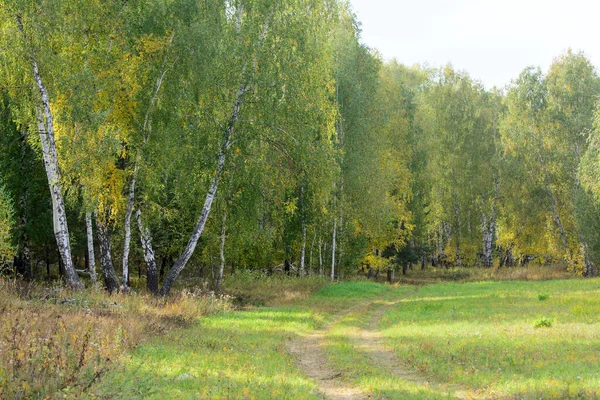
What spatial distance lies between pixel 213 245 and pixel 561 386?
23.7 meters

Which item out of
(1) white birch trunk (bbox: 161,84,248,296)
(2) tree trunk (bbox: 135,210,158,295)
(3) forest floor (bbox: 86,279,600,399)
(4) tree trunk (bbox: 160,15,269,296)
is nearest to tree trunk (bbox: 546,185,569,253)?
(3) forest floor (bbox: 86,279,600,399)

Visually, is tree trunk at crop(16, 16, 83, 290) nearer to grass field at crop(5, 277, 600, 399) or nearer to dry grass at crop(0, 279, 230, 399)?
dry grass at crop(0, 279, 230, 399)

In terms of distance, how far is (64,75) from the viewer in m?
19.1

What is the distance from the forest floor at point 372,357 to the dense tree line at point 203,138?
255 inches

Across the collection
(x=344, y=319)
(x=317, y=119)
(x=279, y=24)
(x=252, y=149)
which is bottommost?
(x=344, y=319)

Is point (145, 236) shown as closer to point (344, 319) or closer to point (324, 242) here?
point (344, 319)

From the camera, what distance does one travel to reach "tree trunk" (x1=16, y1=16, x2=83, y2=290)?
18625mm

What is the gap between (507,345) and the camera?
13.6 m

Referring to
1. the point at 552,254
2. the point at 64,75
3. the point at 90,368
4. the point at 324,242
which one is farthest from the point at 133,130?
the point at 552,254

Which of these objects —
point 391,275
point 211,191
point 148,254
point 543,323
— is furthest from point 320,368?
point 391,275

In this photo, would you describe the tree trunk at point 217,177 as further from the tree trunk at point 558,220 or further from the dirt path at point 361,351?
the tree trunk at point 558,220

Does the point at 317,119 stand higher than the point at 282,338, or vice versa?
the point at 317,119

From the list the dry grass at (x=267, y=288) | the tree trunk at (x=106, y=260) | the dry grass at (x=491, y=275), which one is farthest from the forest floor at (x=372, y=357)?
the dry grass at (x=491, y=275)

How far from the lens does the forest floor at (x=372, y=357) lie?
916 centimetres
